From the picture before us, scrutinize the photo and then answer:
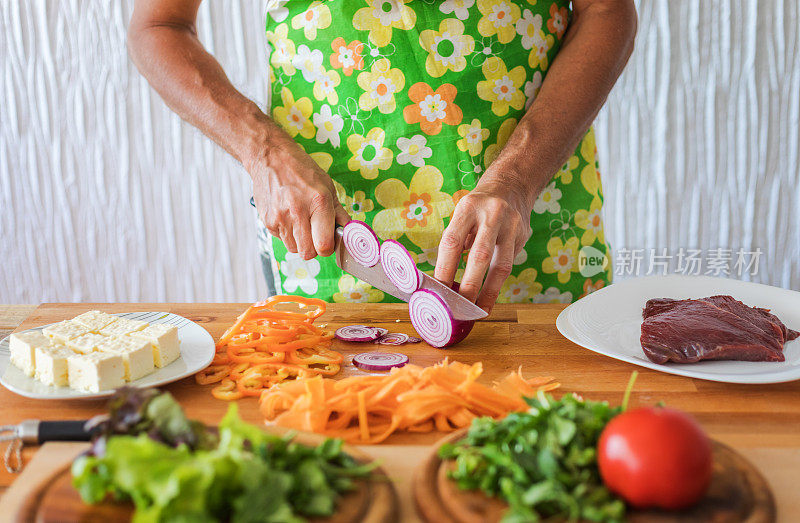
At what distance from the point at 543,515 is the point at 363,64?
1.50 m

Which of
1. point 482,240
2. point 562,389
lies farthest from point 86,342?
point 562,389

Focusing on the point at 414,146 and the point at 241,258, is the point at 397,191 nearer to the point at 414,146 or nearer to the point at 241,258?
the point at 414,146

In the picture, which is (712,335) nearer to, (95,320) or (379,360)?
(379,360)

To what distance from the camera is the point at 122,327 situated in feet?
5.19

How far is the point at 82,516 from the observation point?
93 centimetres

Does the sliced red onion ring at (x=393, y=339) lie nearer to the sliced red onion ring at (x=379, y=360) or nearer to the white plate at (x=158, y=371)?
the sliced red onion ring at (x=379, y=360)

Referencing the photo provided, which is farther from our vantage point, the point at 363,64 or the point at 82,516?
the point at 363,64

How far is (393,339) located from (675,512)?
94cm

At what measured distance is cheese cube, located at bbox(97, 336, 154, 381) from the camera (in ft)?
4.65

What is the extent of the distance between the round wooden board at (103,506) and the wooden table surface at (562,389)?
27cm

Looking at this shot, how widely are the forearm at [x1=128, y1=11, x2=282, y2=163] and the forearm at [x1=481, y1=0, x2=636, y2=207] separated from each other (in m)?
0.68

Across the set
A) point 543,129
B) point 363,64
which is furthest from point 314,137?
point 543,129

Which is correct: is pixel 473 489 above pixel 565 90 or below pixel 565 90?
below

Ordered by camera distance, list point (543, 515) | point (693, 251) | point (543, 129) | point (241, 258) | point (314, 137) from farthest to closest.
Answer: point (241, 258), point (693, 251), point (314, 137), point (543, 129), point (543, 515)
